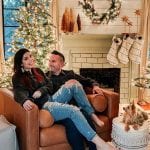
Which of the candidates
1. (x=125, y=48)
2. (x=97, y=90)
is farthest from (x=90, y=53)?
(x=97, y=90)

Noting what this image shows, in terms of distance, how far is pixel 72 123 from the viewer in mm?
2740

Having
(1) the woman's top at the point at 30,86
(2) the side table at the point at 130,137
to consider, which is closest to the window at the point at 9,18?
(1) the woman's top at the point at 30,86

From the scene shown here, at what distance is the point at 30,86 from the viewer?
115 inches

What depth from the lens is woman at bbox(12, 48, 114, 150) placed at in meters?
2.67

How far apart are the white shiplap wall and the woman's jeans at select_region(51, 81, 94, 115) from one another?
2118 mm

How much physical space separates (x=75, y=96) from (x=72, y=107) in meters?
0.27

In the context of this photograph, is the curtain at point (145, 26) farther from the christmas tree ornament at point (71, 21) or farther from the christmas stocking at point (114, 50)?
the christmas tree ornament at point (71, 21)

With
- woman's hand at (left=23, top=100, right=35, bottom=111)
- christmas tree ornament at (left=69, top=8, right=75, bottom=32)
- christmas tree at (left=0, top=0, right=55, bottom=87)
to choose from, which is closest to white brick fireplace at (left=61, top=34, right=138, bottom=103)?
christmas tree ornament at (left=69, top=8, right=75, bottom=32)

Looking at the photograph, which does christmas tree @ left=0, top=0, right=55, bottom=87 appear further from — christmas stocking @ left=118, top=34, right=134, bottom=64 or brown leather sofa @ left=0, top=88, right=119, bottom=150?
brown leather sofa @ left=0, top=88, right=119, bottom=150

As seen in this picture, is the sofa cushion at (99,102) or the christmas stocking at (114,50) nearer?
the sofa cushion at (99,102)

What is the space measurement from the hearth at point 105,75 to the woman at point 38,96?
2.07 m

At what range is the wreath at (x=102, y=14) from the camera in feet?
15.8

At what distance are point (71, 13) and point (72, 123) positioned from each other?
2.51m

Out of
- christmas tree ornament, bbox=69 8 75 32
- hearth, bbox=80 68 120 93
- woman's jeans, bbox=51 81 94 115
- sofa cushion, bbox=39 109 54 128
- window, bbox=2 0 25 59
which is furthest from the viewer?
hearth, bbox=80 68 120 93
